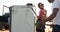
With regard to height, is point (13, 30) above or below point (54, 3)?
below

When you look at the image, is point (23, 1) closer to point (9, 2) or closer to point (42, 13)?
point (9, 2)

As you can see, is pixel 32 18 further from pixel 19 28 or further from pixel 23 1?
pixel 23 1

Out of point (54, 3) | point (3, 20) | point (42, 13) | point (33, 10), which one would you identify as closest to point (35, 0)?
point (3, 20)

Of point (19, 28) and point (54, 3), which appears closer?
point (54, 3)

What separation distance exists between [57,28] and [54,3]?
1.33ft

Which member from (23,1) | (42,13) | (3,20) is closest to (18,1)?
(23,1)

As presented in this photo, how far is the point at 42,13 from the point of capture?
7594 mm

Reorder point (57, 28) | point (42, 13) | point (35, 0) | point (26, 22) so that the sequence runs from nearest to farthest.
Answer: point (57, 28)
point (26, 22)
point (42, 13)
point (35, 0)

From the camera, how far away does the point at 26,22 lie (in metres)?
5.21

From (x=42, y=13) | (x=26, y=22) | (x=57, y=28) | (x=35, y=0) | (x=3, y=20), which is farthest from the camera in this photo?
(x=35, y=0)

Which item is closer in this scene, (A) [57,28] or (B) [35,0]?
(A) [57,28]

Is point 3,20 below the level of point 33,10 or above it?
below

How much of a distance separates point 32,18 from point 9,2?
6524 millimetres

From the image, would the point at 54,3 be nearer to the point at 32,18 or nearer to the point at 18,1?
the point at 32,18
